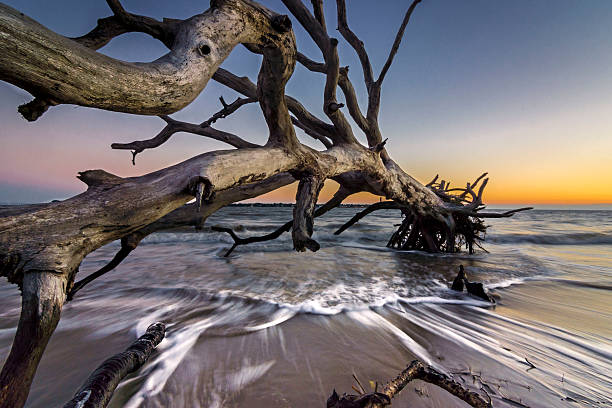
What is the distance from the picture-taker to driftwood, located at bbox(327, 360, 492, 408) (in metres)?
0.96

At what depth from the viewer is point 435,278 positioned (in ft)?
14.7

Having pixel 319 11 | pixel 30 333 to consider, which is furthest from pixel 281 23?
pixel 30 333

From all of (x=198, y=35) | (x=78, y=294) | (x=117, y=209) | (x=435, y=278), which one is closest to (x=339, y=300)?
(x=435, y=278)

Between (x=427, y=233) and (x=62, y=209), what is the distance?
739 centimetres

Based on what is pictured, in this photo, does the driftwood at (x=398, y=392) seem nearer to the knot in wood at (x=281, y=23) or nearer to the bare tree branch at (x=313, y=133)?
the knot in wood at (x=281, y=23)

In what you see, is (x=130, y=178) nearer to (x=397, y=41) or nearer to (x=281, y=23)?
(x=281, y=23)

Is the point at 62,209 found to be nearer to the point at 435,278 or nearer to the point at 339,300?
the point at 339,300

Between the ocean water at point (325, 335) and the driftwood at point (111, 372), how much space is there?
0.11 metres

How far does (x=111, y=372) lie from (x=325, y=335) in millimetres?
1665

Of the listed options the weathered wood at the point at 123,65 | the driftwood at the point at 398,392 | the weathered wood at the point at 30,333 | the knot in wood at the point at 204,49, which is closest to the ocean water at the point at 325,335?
the driftwood at the point at 398,392

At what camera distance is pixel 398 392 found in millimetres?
1130

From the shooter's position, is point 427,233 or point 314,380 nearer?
point 314,380

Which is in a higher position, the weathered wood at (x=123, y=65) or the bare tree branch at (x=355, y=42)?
the bare tree branch at (x=355, y=42)

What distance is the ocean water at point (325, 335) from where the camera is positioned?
162 centimetres
